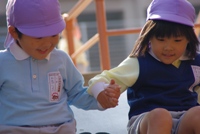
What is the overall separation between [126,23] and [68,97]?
11.2 meters

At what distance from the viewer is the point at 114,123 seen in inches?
103

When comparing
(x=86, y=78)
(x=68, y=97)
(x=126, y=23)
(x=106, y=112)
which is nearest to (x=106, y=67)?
(x=86, y=78)

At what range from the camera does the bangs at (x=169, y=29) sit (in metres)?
2.12

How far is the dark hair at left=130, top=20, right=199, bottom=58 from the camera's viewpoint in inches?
83.8

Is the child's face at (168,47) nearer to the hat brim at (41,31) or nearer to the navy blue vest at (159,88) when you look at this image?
the navy blue vest at (159,88)

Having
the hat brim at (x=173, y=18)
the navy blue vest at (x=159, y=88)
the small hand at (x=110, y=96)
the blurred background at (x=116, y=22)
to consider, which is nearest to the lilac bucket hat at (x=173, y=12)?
the hat brim at (x=173, y=18)

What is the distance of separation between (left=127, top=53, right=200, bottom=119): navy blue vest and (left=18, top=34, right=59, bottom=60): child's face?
39 centimetres

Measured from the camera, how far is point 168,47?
212 cm

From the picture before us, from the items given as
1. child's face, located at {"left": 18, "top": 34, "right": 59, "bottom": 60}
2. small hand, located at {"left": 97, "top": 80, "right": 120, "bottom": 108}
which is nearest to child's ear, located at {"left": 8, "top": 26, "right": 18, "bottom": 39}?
child's face, located at {"left": 18, "top": 34, "right": 59, "bottom": 60}

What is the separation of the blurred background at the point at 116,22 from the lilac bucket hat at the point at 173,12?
8.30m

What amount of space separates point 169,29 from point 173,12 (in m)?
0.08

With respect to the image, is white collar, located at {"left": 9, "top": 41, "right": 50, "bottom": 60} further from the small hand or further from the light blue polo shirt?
the small hand

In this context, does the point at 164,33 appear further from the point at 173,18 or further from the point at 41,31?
the point at 41,31

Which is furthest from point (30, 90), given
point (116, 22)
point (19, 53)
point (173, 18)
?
point (116, 22)
